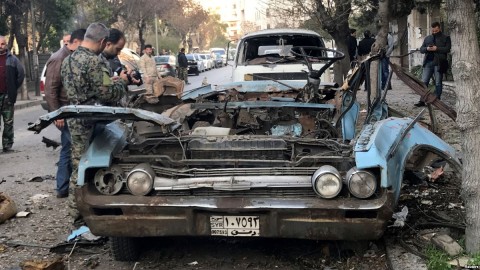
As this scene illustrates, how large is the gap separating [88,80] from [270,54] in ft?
18.0

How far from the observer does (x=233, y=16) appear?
477ft

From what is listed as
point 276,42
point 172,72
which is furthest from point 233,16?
point 276,42

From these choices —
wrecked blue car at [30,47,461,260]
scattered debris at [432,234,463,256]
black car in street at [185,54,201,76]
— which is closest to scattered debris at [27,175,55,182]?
wrecked blue car at [30,47,461,260]

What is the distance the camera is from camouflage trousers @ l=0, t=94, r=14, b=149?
9.48 metres

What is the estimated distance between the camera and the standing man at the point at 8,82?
9.30 meters

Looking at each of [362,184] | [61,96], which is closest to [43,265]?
[362,184]

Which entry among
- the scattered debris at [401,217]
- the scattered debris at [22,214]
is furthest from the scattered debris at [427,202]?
the scattered debris at [22,214]

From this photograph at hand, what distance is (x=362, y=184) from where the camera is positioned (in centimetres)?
389

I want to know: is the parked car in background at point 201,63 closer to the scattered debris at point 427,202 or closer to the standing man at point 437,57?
the standing man at point 437,57

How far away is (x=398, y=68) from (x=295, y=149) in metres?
1.43

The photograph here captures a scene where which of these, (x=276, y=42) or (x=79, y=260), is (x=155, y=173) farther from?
(x=276, y=42)

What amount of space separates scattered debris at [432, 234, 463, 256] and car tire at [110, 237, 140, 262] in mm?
2294

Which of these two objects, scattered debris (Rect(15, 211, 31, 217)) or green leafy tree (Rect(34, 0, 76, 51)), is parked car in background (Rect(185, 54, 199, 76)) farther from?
scattered debris (Rect(15, 211, 31, 217))

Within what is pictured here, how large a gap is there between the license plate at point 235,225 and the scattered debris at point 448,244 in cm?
134
